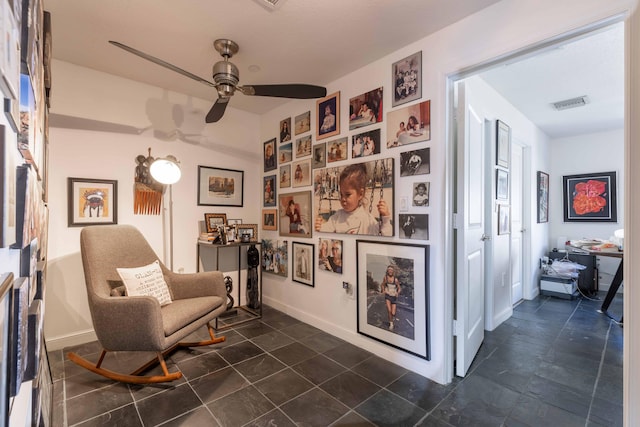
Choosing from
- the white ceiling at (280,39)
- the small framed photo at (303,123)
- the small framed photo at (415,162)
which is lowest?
the small framed photo at (415,162)

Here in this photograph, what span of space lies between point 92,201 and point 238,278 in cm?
171

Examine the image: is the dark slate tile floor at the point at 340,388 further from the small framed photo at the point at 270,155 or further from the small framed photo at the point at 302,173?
the small framed photo at the point at 270,155

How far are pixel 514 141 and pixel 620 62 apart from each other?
1.31m

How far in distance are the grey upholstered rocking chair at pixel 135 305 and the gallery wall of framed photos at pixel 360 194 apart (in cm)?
103

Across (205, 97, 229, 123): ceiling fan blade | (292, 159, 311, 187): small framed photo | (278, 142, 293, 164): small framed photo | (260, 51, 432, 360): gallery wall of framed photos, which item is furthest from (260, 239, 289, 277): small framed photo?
(205, 97, 229, 123): ceiling fan blade

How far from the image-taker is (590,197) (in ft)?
15.5

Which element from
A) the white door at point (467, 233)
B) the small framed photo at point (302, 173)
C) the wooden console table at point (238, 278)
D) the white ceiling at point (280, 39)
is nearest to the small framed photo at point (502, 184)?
the white door at point (467, 233)

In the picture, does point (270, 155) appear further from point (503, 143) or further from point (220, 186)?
point (503, 143)

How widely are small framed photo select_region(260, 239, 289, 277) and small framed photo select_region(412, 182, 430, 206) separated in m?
1.74

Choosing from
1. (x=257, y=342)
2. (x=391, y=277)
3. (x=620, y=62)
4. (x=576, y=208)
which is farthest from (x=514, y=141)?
(x=257, y=342)

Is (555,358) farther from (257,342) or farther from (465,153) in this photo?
(257,342)

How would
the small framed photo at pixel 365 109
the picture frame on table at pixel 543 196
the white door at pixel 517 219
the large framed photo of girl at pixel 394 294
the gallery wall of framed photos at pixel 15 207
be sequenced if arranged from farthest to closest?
the picture frame on table at pixel 543 196 < the white door at pixel 517 219 < the small framed photo at pixel 365 109 < the large framed photo of girl at pixel 394 294 < the gallery wall of framed photos at pixel 15 207

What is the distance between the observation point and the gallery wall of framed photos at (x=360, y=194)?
7.10ft

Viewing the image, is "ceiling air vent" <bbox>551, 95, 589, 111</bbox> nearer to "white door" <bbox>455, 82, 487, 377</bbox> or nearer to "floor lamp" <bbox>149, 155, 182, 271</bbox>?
"white door" <bbox>455, 82, 487, 377</bbox>
